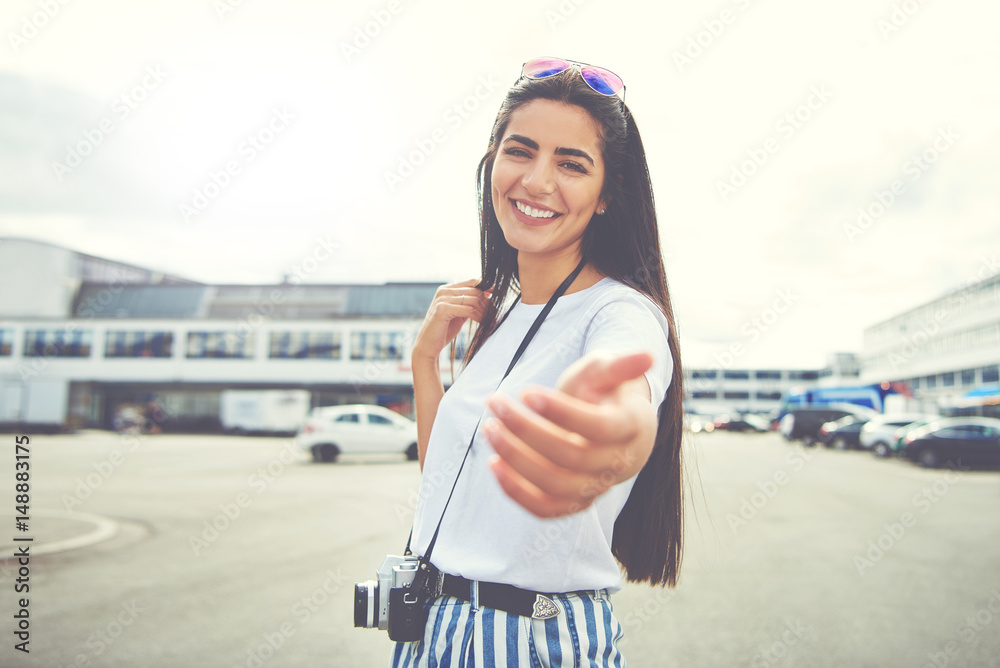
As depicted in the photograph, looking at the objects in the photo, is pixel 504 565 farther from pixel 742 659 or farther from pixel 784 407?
pixel 784 407

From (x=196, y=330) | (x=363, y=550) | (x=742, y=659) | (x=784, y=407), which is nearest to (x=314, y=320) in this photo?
(x=196, y=330)

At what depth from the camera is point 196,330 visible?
1833 inches

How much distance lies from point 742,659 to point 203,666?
10.6ft

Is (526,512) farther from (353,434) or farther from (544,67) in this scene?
(353,434)

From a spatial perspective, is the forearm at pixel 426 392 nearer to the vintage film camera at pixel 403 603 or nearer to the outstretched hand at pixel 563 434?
the vintage film camera at pixel 403 603

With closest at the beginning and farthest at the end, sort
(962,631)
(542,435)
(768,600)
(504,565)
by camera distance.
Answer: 1. (542,435)
2. (504,565)
3. (962,631)
4. (768,600)

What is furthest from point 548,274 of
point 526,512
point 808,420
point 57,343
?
point 57,343

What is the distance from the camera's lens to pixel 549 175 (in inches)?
57.9

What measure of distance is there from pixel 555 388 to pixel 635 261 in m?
0.46

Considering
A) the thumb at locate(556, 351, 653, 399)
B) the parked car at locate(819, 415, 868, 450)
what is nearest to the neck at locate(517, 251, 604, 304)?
the thumb at locate(556, 351, 653, 399)

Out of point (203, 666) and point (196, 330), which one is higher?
point (196, 330)

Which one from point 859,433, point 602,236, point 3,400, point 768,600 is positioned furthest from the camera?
point 3,400

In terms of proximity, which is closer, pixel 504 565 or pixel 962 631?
pixel 504 565

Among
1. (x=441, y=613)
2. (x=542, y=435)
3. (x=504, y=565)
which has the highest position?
(x=542, y=435)
